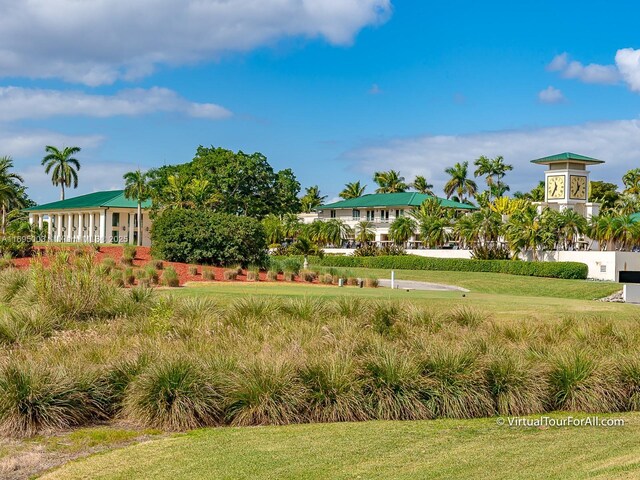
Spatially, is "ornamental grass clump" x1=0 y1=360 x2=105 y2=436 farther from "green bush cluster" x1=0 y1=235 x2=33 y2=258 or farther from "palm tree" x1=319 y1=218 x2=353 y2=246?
"palm tree" x1=319 y1=218 x2=353 y2=246

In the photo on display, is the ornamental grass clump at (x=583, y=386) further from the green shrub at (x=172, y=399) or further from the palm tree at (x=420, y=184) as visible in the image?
the palm tree at (x=420, y=184)

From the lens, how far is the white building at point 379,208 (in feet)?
293

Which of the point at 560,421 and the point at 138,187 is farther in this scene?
the point at 138,187

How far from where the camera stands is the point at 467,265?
6141cm

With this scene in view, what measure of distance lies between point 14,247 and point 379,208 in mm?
53269

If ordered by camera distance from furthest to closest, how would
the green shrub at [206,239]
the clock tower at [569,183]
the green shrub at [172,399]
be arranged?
the clock tower at [569,183] < the green shrub at [206,239] < the green shrub at [172,399]

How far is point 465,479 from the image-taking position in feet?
28.9

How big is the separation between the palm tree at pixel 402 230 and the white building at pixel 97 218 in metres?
22.9

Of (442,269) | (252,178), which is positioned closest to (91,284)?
(442,269)

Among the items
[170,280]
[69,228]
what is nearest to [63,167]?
[69,228]

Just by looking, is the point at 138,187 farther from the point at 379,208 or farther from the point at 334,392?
the point at 334,392

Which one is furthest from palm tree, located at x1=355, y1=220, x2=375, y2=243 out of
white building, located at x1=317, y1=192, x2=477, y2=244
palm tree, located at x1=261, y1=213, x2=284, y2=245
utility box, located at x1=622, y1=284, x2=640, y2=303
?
utility box, located at x1=622, y1=284, x2=640, y2=303

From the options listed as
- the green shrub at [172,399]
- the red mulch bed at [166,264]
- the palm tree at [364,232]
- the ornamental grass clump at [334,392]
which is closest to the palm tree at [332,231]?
the palm tree at [364,232]

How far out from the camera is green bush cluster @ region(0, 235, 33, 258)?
4191 centimetres
